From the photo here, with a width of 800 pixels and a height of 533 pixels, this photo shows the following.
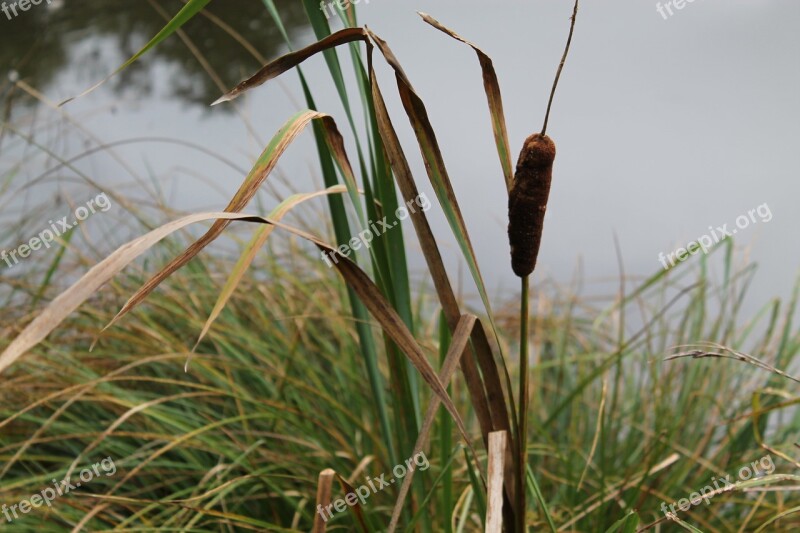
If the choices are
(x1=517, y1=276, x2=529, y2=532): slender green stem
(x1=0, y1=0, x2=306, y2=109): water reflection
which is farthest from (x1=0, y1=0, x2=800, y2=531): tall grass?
(x1=0, y1=0, x2=306, y2=109): water reflection

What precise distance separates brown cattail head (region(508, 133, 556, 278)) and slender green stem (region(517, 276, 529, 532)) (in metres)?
0.05

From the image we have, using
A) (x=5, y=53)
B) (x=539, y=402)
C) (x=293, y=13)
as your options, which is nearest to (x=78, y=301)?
(x=539, y=402)

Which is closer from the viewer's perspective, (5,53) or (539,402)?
(539,402)

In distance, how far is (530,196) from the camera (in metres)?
0.90

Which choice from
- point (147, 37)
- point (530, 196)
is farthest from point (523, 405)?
point (147, 37)

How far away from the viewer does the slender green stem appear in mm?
969

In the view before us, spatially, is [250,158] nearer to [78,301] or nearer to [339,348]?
[339,348]

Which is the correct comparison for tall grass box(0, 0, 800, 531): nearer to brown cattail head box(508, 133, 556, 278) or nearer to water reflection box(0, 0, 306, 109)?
brown cattail head box(508, 133, 556, 278)

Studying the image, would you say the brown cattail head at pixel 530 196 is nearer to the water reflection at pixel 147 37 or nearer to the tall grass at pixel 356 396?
the tall grass at pixel 356 396

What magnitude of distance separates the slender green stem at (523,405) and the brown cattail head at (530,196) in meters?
0.05

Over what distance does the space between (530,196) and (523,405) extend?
0.86ft

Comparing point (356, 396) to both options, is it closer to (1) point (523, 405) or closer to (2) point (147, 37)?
(1) point (523, 405)

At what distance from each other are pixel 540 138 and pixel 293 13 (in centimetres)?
625

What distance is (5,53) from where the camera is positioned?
5672 millimetres
